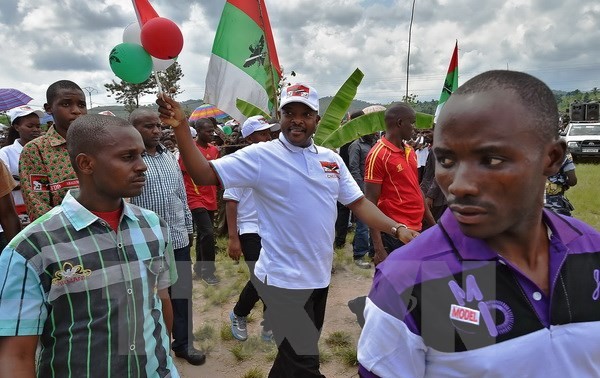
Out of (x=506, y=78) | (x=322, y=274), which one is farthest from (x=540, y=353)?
(x=322, y=274)

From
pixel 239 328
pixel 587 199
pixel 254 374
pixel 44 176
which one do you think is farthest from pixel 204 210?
pixel 587 199

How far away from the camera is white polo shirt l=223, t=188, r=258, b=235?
12.7ft

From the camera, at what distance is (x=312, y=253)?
103 inches

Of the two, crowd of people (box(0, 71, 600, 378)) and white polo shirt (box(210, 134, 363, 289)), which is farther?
white polo shirt (box(210, 134, 363, 289))

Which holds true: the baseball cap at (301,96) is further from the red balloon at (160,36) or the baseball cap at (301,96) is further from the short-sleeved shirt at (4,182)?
the short-sleeved shirt at (4,182)

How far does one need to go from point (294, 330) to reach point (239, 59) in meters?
3.18

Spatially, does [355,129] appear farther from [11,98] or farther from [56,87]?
[11,98]

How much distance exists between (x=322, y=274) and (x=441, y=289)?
1.71 m

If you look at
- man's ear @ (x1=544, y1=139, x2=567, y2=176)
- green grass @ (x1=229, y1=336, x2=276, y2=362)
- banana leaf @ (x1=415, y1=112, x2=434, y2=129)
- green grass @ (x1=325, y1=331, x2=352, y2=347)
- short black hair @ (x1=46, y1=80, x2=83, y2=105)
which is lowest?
green grass @ (x1=229, y1=336, x2=276, y2=362)

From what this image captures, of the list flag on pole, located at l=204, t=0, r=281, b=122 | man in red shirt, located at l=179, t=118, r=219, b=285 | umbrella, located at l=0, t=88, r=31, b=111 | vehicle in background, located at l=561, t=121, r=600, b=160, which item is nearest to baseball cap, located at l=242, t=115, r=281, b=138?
flag on pole, located at l=204, t=0, r=281, b=122

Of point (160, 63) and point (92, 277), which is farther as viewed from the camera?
point (160, 63)

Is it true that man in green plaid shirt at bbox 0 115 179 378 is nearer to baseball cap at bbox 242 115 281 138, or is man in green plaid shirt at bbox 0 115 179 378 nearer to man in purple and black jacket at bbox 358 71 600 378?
man in purple and black jacket at bbox 358 71 600 378

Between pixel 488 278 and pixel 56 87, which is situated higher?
pixel 56 87

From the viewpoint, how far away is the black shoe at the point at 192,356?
354cm
